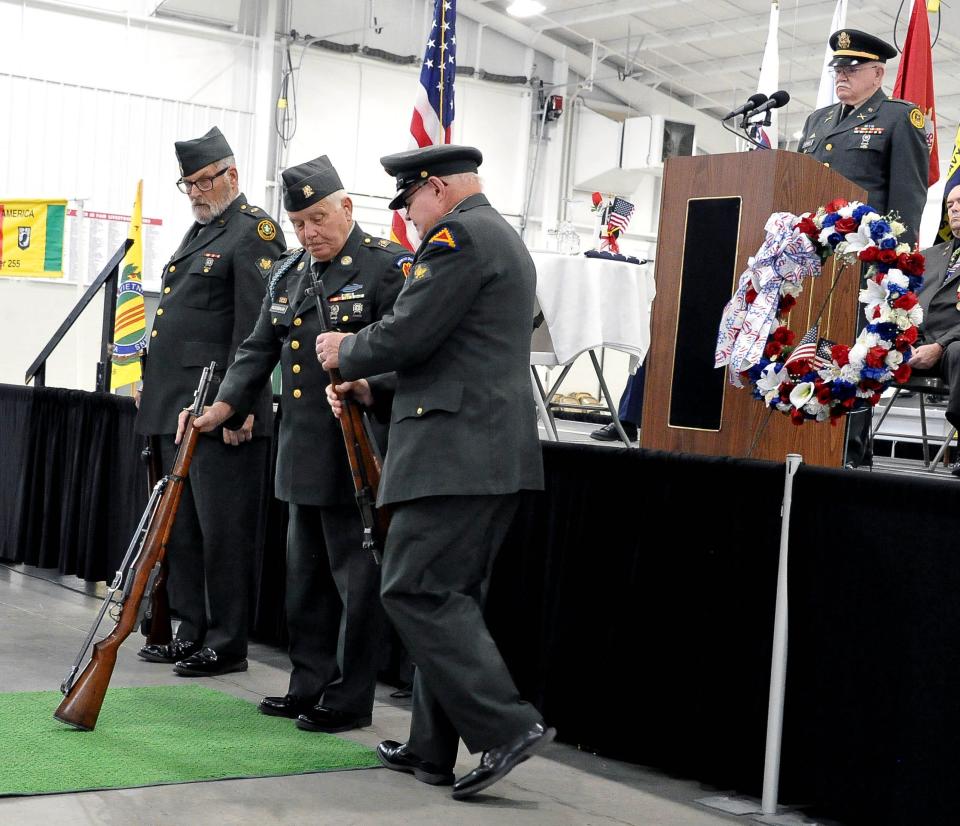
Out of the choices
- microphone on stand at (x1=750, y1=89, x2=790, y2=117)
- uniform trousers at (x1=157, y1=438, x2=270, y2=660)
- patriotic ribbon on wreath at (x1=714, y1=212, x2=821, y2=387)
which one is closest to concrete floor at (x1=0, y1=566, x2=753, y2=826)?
uniform trousers at (x1=157, y1=438, x2=270, y2=660)

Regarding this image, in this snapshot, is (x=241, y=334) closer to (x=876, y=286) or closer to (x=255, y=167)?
(x=876, y=286)

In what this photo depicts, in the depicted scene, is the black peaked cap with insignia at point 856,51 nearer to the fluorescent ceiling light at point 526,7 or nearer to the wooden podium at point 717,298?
the wooden podium at point 717,298

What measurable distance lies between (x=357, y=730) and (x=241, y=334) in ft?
4.09

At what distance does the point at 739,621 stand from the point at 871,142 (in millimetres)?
1930

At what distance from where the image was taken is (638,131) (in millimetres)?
15773

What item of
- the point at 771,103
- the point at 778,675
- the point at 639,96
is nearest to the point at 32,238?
the point at 771,103

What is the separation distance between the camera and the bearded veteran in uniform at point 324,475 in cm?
324

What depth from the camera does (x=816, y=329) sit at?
117 inches

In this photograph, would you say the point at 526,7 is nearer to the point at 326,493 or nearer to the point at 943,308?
the point at 943,308

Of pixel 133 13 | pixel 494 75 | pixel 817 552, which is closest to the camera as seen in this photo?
pixel 817 552

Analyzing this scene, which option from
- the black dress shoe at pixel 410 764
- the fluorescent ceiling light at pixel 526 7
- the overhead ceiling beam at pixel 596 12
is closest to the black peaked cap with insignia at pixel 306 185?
the black dress shoe at pixel 410 764

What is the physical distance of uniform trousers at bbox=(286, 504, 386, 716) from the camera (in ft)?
10.6

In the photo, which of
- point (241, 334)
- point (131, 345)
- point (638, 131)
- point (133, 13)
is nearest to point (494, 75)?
point (638, 131)

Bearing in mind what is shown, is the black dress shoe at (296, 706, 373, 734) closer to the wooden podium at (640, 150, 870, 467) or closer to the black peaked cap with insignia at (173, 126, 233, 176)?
the wooden podium at (640, 150, 870, 467)
